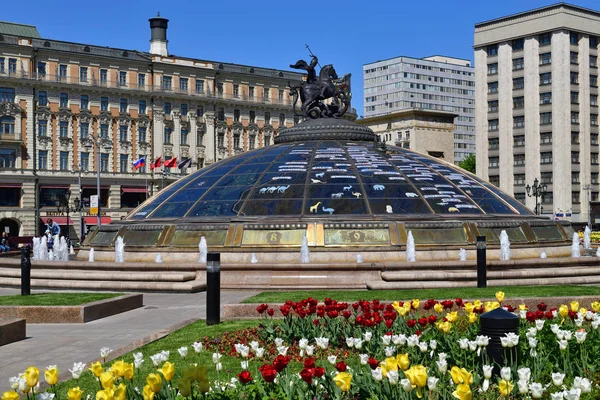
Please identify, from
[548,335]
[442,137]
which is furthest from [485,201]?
[442,137]

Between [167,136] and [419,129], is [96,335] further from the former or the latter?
[419,129]

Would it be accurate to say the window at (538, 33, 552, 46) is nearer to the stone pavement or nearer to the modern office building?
the modern office building

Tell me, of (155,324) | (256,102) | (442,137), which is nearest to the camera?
(155,324)

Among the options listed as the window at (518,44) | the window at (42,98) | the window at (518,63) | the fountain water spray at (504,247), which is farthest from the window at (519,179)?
the fountain water spray at (504,247)

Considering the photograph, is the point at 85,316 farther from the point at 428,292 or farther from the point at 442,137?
the point at 442,137

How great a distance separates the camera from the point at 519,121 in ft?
250

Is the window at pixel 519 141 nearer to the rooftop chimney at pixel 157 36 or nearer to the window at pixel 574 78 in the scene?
the window at pixel 574 78

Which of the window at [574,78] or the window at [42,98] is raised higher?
the window at [574,78]

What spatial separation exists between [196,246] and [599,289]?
10034 millimetres

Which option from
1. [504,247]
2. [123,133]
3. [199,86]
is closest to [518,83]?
[199,86]

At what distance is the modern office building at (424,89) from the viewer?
13450 centimetres

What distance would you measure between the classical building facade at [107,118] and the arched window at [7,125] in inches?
2.9

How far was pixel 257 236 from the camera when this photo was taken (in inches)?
820

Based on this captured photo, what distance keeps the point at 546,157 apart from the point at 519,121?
4.37 meters
